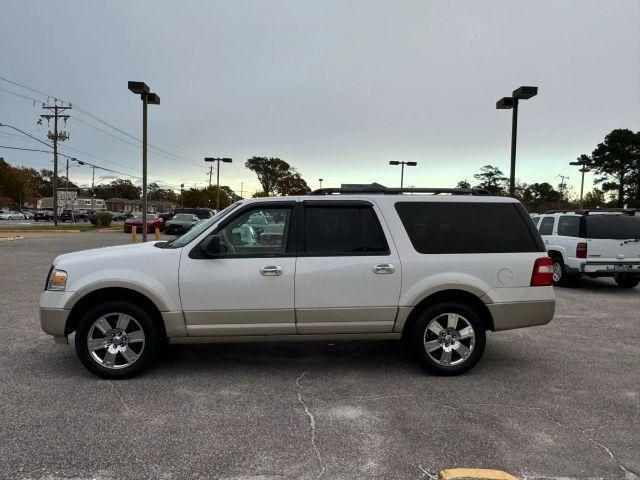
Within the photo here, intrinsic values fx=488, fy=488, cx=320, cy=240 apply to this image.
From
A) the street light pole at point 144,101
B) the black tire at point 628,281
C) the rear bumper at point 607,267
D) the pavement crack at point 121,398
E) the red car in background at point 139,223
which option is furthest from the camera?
the red car in background at point 139,223

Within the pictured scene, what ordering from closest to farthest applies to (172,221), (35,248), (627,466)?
(627,466) < (35,248) < (172,221)

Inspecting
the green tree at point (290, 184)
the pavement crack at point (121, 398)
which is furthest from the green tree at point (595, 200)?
the pavement crack at point (121, 398)

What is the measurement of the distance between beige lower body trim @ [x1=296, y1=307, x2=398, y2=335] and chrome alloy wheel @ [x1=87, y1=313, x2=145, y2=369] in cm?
157

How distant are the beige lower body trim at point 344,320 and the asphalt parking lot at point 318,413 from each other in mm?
495

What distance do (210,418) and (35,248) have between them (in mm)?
18781

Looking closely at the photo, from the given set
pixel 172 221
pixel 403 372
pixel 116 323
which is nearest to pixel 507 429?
pixel 403 372

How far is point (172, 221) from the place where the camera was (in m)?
31.0

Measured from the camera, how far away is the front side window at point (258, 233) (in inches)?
187

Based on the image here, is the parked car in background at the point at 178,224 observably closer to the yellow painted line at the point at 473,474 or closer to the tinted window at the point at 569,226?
the tinted window at the point at 569,226

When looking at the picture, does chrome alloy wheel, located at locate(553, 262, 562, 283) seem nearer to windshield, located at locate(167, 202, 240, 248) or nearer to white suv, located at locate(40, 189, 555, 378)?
white suv, located at locate(40, 189, 555, 378)

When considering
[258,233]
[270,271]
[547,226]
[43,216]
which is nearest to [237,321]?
[270,271]

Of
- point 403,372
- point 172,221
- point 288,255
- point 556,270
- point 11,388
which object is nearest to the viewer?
point 11,388

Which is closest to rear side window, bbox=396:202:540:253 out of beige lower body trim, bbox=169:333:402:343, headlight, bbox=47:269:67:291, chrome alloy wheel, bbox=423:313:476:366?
chrome alloy wheel, bbox=423:313:476:366

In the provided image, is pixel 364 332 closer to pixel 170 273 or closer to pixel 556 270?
pixel 170 273
